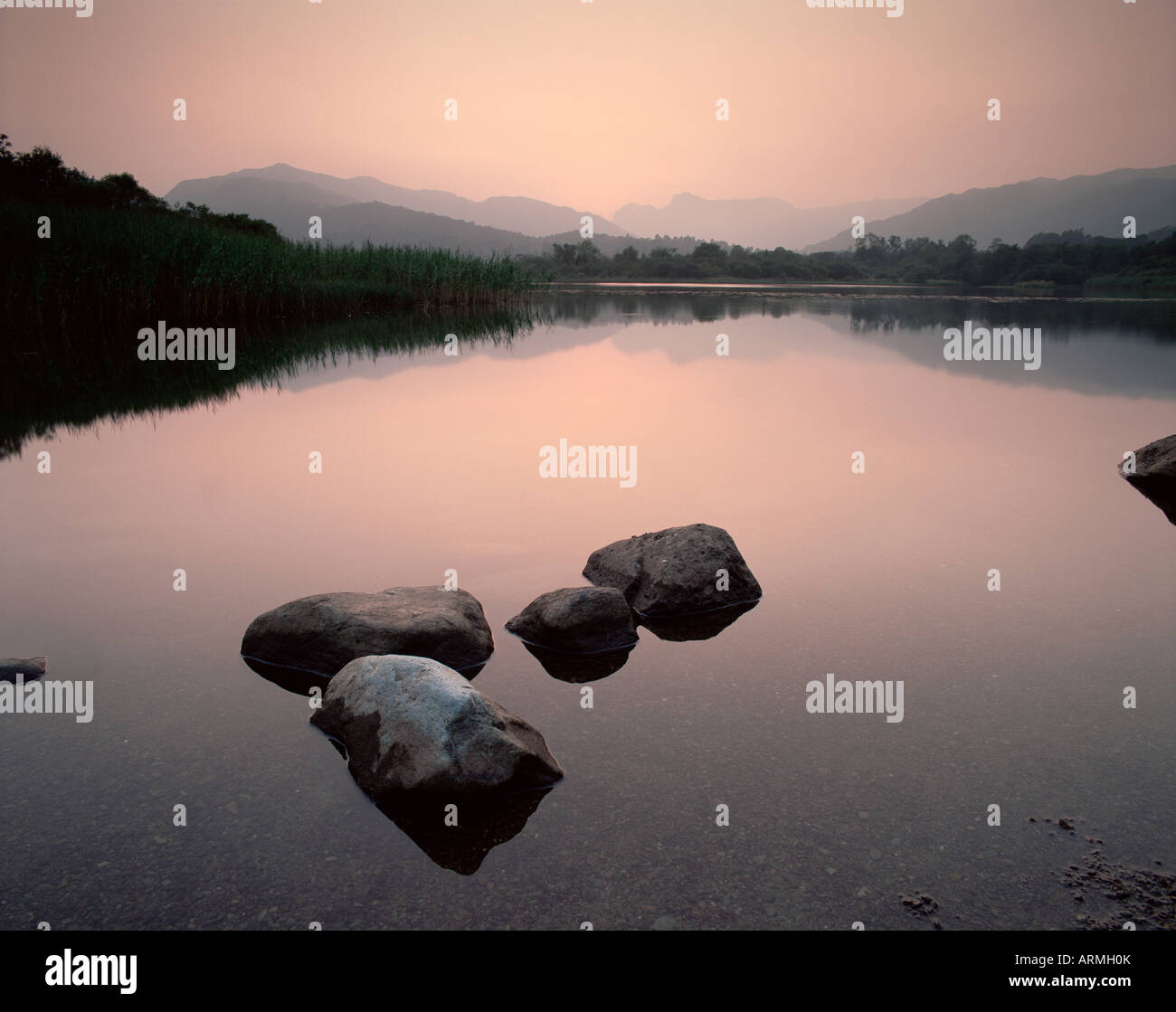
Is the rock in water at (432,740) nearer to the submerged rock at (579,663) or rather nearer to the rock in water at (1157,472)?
the submerged rock at (579,663)

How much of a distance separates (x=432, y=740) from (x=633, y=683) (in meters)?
1.52

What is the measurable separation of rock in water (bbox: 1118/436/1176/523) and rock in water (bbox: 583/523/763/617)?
6.03m

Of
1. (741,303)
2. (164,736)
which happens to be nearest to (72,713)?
(164,736)

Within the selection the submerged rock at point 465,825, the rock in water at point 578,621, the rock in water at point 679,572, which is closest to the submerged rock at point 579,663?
the rock in water at point 578,621

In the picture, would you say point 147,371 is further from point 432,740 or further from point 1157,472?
point 1157,472

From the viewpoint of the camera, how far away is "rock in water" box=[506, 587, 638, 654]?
547cm

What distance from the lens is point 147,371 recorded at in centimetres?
1789

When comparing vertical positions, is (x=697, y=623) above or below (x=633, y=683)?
above

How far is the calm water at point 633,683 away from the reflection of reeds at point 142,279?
984cm

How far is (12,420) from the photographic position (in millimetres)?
12305

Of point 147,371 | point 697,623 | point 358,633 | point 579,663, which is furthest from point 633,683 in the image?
point 147,371

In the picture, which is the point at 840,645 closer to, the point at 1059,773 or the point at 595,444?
the point at 1059,773
